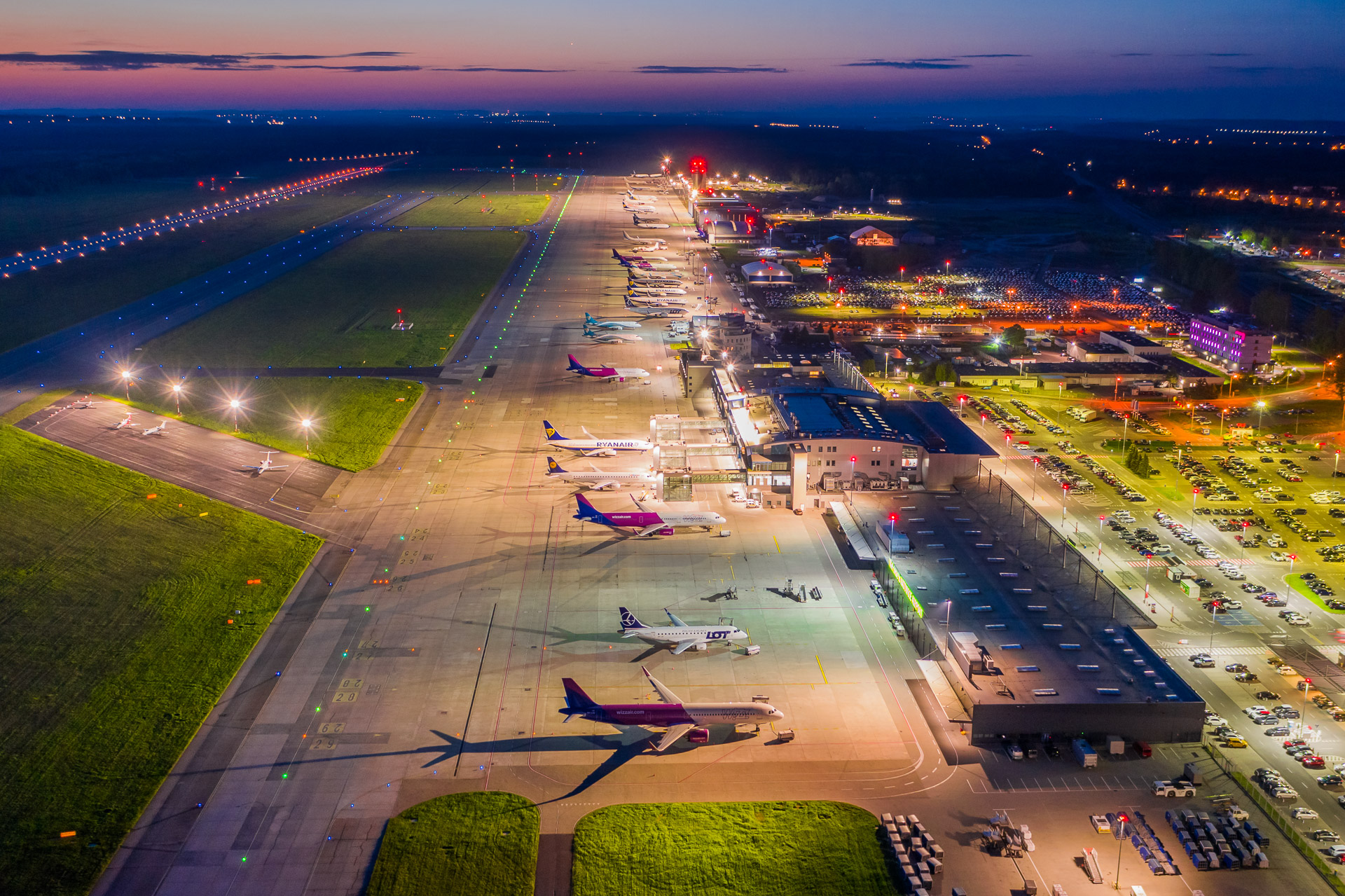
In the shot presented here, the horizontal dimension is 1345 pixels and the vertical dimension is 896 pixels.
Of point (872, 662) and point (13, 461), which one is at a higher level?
point (13, 461)

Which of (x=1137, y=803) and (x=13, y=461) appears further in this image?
(x=13, y=461)

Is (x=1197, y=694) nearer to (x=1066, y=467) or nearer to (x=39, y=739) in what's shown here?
(x=1066, y=467)

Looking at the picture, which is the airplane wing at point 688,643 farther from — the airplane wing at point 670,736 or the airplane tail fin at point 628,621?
the airplane wing at point 670,736

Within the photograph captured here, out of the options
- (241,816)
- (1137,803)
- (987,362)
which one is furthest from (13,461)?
(987,362)

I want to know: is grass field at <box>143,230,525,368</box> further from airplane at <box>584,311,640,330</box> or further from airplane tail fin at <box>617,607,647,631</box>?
airplane tail fin at <box>617,607,647,631</box>

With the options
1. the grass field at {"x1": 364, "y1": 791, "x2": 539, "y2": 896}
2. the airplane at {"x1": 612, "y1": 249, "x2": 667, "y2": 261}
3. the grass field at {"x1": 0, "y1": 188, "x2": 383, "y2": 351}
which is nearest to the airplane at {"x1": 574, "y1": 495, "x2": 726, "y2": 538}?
the grass field at {"x1": 364, "y1": 791, "x2": 539, "y2": 896}

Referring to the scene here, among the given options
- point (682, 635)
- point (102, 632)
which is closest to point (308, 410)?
point (102, 632)
